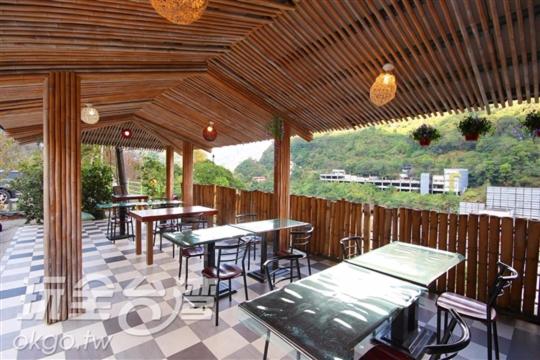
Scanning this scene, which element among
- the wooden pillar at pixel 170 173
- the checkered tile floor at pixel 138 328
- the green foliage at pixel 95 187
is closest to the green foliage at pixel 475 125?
the checkered tile floor at pixel 138 328

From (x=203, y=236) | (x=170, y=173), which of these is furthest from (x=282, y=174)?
(x=170, y=173)

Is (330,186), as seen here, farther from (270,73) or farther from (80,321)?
(80,321)

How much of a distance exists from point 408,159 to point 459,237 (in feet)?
31.4

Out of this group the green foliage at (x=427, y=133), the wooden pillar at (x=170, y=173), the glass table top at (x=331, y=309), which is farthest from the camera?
the wooden pillar at (x=170, y=173)

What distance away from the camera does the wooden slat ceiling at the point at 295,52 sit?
7.05 feet

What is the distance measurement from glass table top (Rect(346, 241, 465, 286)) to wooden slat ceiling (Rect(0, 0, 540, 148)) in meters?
1.97

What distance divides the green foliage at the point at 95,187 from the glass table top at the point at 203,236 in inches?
271

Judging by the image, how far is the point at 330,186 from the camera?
43.5 ft

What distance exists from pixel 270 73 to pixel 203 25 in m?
1.44

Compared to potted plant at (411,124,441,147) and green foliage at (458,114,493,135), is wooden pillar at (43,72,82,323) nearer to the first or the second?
potted plant at (411,124,441,147)

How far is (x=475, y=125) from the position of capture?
3191mm

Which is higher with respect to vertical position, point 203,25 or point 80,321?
point 203,25

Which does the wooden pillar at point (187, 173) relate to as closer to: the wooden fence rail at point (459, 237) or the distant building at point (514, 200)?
the wooden fence rail at point (459, 237)

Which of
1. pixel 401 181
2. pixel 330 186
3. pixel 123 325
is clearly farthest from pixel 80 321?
pixel 401 181
